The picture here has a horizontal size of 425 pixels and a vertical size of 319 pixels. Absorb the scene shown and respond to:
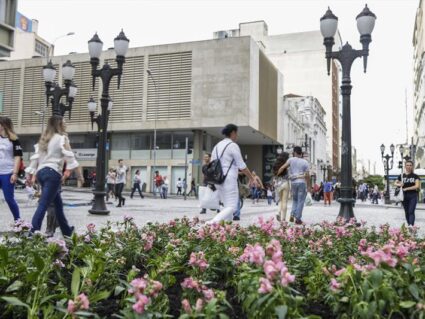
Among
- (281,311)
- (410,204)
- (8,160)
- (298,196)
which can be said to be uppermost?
(8,160)

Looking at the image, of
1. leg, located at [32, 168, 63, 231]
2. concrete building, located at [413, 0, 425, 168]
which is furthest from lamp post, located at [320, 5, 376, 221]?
concrete building, located at [413, 0, 425, 168]

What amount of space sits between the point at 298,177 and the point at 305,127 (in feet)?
193

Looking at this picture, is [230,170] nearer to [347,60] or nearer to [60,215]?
[60,215]

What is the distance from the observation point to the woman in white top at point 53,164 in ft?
19.7

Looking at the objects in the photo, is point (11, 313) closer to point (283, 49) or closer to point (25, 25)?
point (283, 49)

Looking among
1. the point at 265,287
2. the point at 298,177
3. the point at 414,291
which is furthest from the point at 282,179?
the point at 265,287

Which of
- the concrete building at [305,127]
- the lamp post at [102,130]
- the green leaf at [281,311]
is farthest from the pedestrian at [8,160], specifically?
the concrete building at [305,127]

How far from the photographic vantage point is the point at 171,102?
144 feet

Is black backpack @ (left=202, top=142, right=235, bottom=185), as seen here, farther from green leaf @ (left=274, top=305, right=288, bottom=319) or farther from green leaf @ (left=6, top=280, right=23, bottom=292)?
green leaf @ (left=274, top=305, right=288, bottom=319)

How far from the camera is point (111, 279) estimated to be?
2.94 metres

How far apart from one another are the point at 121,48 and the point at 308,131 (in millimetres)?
59709

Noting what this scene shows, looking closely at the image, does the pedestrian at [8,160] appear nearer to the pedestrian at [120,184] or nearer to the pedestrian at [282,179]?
the pedestrian at [282,179]

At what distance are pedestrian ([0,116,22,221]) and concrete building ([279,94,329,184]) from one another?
46666 mm

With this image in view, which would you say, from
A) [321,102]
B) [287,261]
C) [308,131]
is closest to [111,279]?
[287,261]
